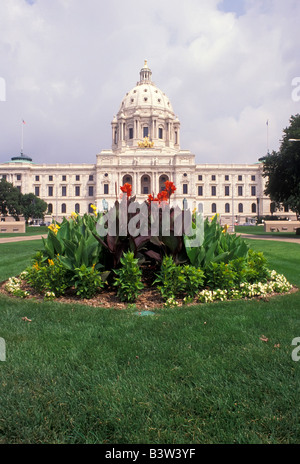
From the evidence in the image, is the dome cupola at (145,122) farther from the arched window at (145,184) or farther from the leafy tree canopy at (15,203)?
the leafy tree canopy at (15,203)

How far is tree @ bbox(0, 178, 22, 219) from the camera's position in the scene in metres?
56.0

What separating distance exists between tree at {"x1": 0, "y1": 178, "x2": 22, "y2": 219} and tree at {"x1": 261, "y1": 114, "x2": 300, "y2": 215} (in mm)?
45065

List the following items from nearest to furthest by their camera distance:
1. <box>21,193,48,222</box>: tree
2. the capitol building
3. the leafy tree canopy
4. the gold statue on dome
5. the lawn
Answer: the lawn, the leafy tree canopy, <box>21,193,48,222</box>: tree, the capitol building, the gold statue on dome

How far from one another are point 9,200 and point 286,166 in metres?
47.2

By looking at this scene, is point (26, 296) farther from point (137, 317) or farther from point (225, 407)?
point (225, 407)

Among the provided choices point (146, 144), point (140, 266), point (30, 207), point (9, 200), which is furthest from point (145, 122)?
point (140, 266)

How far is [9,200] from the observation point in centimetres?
5606

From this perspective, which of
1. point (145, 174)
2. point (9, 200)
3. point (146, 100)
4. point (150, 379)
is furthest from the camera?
point (146, 100)

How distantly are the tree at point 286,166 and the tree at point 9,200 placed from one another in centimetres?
4506

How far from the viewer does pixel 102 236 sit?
5.70 metres

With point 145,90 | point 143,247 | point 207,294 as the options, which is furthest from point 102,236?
point 145,90

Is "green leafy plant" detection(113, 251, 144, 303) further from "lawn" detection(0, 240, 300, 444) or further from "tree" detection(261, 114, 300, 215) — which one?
"tree" detection(261, 114, 300, 215)

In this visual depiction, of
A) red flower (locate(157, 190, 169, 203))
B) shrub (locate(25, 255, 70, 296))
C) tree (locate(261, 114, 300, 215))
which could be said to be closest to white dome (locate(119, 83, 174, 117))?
tree (locate(261, 114, 300, 215))

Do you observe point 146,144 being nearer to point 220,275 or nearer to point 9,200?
point 9,200
